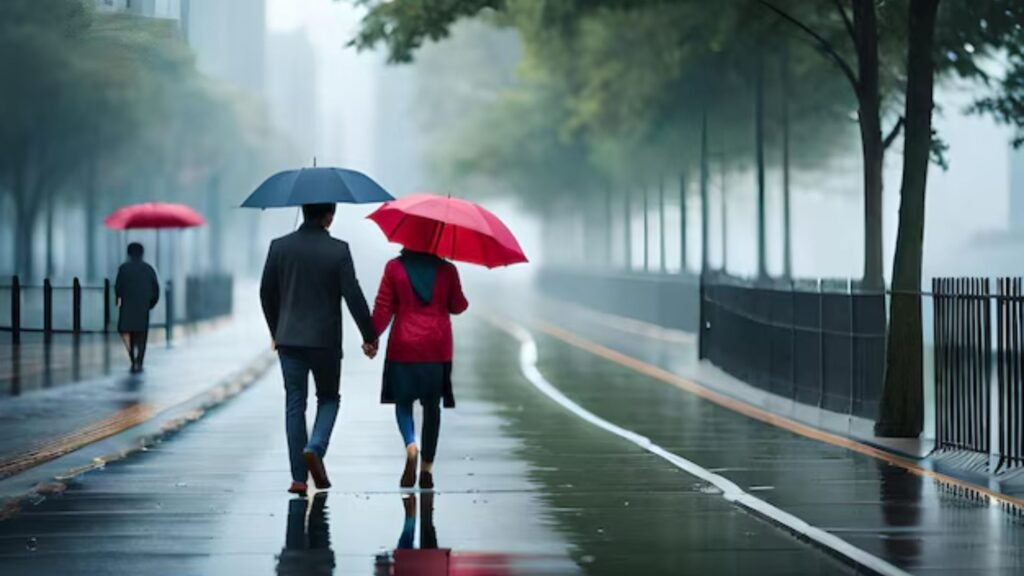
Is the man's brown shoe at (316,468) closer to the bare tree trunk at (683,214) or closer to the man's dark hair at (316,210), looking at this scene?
the man's dark hair at (316,210)

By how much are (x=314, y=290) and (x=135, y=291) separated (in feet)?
50.8

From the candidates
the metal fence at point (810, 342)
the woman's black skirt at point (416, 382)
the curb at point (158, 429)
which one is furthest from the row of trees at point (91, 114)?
the woman's black skirt at point (416, 382)

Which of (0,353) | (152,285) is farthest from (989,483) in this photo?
(152,285)

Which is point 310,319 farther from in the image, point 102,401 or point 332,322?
point 102,401

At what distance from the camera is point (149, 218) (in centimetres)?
3484

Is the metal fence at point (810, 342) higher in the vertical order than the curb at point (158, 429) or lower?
higher

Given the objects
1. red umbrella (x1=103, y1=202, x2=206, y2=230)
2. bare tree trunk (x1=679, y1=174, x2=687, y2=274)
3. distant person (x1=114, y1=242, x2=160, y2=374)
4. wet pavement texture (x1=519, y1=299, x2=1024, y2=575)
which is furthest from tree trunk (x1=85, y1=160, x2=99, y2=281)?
wet pavement texture (x1=519, y1=299, x2=1024, y2=575)

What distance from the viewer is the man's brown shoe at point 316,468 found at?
50.6 feet

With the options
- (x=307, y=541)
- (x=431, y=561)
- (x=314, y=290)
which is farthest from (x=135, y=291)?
(x=431, y=561)

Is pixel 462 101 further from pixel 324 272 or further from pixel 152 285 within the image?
pixel 324 272

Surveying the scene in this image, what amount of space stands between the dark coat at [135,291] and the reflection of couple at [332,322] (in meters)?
14.8

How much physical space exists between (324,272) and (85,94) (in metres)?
22.8

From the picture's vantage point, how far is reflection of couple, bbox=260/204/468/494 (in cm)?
1547

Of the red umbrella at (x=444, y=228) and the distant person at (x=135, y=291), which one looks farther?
the distant person at (x=135, y=291)
